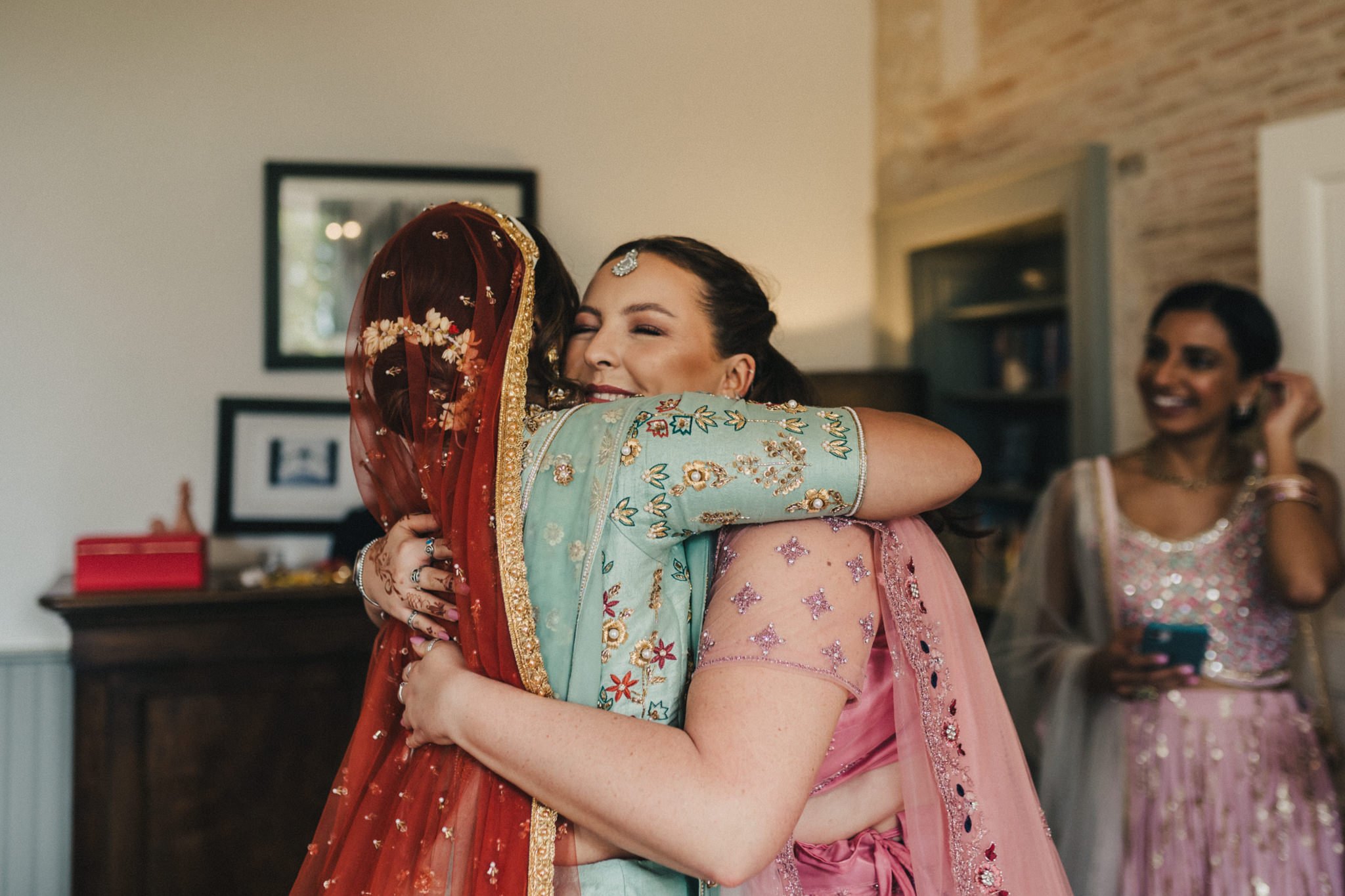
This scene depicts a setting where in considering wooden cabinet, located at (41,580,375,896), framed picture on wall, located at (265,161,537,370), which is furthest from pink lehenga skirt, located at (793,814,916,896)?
framed picture on wall, located at (265,161,537,370)

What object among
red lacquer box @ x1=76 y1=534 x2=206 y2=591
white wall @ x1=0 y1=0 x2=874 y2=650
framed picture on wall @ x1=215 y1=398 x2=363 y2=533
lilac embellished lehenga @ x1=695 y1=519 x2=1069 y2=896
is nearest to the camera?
lilac embellished lehenga @ x1=695 y1=519 x2=1069 y2=896

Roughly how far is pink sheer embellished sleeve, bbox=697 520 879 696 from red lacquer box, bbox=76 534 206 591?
7.33ft

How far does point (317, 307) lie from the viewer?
3.38 m

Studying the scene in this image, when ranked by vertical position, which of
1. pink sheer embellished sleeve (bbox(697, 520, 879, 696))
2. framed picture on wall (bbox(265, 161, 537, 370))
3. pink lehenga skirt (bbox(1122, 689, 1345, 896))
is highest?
framed picture on wall (bbox(265, 161, 537, 370))

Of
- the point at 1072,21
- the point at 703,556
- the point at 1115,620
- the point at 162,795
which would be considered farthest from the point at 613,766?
the point at 1072,21

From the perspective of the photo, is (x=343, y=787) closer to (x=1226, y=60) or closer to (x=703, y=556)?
(x=703, y=556)

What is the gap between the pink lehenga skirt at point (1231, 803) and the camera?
220 cm

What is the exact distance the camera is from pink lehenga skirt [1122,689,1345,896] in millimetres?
2201

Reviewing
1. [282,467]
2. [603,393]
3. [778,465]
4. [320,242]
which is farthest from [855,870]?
[320,242]

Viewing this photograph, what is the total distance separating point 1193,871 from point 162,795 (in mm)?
2577

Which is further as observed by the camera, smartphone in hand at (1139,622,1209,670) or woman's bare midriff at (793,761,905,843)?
smartphone in hand at (1139,622,1209,670)

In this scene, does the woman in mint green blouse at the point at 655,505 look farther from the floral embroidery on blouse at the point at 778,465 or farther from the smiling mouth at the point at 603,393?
the smiling mouth at the point at 603,393

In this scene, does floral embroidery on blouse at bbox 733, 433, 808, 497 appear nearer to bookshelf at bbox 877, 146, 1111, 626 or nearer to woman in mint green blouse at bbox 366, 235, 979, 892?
woman in mint green blouse at bbox 366, 235, 979, 892

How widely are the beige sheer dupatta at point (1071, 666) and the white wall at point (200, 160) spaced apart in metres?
1.82
